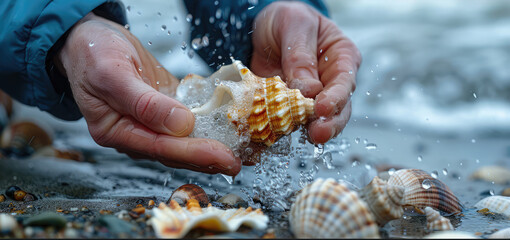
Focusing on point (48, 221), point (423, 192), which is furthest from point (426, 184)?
point (48, 221)

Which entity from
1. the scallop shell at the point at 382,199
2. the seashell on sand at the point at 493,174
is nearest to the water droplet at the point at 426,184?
the scallop shell at the point at 382,199

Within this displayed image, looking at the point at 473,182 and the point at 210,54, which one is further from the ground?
the point at 210,54

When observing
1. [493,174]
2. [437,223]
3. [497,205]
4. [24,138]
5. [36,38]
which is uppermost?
[36,38]

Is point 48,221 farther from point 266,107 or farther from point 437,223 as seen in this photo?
point 437,223

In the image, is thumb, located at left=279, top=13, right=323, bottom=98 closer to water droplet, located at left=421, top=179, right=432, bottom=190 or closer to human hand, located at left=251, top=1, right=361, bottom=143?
human hand, located at left=251, top=1, right=361, bottom=143

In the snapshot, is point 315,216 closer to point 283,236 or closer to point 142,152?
point 283,236

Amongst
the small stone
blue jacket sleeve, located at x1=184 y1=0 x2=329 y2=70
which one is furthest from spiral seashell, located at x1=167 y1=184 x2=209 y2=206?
blue jacket sleeve, located at x1=184 y1=0 x2=329 y2=70

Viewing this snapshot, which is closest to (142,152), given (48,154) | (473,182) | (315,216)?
(315,216)
